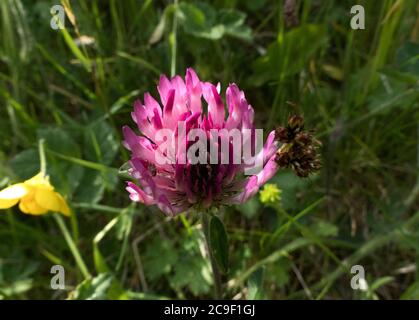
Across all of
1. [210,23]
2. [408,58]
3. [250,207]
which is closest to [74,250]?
[250,207]

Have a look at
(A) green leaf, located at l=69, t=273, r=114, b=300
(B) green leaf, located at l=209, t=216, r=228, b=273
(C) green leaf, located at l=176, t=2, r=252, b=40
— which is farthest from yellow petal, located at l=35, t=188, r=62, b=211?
(C) green leaf, located at l=176, t=2, r=252, b=40

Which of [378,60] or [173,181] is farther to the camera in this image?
[378,60]

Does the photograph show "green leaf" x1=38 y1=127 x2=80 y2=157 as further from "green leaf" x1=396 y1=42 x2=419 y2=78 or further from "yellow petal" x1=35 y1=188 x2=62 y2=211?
"green leaf" x1=396 y1=42 x2=419 y2=78

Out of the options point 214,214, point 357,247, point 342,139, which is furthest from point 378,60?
point 214,214

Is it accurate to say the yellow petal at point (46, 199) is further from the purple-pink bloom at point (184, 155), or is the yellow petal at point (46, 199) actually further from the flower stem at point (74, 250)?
the purple-pink bloom at point (184, 155)

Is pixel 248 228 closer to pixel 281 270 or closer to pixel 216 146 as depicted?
pixel 281 270
